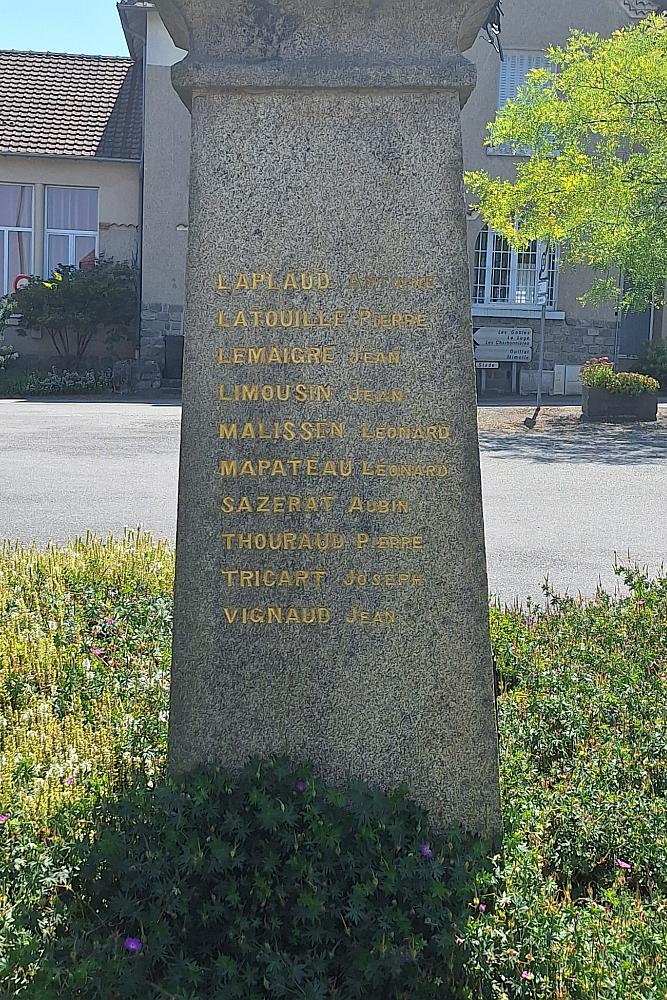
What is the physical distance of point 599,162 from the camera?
19938mm

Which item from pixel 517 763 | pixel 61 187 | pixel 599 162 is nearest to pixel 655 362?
pixel 599 162

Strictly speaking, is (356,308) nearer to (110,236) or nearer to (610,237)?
(610,237)

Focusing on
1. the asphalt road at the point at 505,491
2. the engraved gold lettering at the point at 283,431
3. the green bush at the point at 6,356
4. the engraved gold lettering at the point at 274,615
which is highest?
the green bush at the point at 6,356

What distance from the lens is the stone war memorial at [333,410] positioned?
3555mm

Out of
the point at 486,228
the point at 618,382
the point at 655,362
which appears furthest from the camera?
the point at 486,228

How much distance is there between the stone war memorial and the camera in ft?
11.7

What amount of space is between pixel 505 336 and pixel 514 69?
20.4 feet

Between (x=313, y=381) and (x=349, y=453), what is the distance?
0.26m

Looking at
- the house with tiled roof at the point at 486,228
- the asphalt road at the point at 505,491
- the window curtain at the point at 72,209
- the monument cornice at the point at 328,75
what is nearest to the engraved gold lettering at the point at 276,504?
the monument cornice at the point at 328,75

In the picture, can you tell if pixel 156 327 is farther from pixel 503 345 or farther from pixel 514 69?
pixel 514 69

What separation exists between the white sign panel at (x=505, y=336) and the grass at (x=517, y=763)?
66.5ft

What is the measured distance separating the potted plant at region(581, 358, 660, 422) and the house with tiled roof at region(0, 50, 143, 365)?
11427mm

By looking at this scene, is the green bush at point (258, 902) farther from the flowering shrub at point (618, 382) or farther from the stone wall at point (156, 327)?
the stone wall at point (156, 327)

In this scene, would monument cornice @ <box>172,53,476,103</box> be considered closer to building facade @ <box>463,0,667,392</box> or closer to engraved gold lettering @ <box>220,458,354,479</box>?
engraved gold lettering @ <box>220,458,354,479</box>
